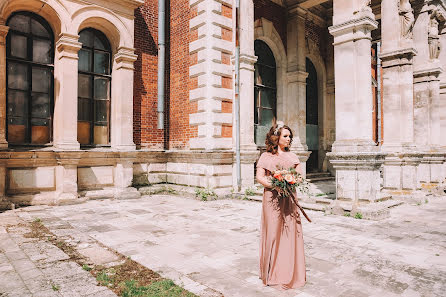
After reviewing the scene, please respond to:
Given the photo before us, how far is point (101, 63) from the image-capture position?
352 inches

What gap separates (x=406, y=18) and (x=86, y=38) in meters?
9.08

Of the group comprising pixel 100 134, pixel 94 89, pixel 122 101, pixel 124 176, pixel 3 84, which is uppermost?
pixel 94 89

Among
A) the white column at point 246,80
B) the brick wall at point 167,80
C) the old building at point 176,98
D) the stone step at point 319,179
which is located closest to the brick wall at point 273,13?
the old building at point 176,98

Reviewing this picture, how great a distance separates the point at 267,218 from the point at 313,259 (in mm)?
1074

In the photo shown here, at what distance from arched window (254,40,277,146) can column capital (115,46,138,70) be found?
4461 millimetres

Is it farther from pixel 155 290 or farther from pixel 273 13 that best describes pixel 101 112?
pixel 273 13

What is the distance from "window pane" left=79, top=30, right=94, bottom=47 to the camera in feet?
28.0

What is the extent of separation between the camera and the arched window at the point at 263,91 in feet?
36.5

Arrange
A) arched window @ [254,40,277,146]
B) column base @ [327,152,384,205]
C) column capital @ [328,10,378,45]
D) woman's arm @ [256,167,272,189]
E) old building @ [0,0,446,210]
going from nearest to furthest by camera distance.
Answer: woman's arm @ [256,167,272,189]
column base @ [327,152,384,205]
column capital @ [328,10,378,45]
old building @ [0,0,446,210]
arched window @ [254,40,277,146]

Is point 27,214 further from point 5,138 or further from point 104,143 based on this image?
point 104,143

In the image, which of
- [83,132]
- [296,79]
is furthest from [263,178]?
[296,79]

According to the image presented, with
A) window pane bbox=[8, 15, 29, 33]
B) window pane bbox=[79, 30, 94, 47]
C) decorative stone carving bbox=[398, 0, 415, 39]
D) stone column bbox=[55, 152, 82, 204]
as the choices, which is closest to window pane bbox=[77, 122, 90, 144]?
stone column bbox=[55, 152, 82, 204]

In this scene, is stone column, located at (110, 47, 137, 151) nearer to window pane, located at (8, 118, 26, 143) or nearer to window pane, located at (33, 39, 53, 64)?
window pane, located at (33, 39, 53, 64)

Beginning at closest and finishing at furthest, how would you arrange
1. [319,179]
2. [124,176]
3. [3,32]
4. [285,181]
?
[285,181]
[3,32]
[124,176]
[319,179]
